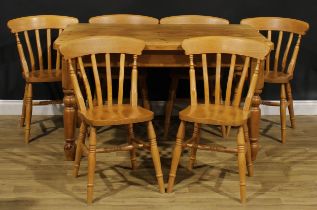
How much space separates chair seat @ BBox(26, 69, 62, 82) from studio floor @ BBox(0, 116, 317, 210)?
443mm

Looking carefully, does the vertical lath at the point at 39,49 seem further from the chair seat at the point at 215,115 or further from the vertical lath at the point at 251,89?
the vertical lath at the point at 251,89

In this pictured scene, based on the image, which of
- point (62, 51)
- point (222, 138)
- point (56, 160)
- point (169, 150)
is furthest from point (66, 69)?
point (222, 138)

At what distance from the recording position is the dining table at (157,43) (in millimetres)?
3248

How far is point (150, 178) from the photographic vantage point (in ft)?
10.7

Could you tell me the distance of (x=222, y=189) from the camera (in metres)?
3.12

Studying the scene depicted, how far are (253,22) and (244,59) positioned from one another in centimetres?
96

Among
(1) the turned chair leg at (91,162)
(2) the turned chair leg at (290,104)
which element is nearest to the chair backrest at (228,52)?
(1) the turned chair leg at (91,162)

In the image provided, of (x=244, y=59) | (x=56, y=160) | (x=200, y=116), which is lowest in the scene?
(x=56, y=160)

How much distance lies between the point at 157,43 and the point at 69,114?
0.70 metres

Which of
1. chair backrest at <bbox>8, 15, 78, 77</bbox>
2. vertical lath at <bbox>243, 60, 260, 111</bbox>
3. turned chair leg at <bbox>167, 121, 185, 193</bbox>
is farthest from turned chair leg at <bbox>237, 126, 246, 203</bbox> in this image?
chair backrest at <bbox>8, 15, 78, 77</bbox>

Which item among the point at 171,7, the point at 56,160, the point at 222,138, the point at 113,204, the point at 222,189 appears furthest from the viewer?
the point at 171,7

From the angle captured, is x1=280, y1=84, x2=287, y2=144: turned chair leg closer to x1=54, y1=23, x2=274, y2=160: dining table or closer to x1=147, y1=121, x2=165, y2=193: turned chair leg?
x1=54, y1=23, x2=274, y2=160: dining table

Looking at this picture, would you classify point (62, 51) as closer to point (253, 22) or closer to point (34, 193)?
point (34, 193)

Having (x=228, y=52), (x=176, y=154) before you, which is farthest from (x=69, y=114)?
(x=228, y=52)
